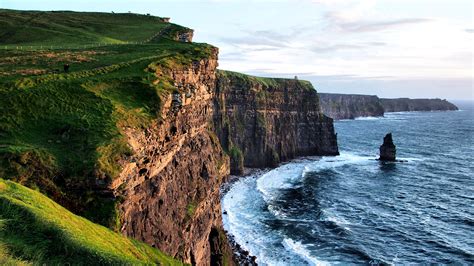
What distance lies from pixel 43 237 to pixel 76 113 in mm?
13404

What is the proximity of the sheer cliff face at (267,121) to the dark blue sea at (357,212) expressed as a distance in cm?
896

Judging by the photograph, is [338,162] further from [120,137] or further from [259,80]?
[120,137]

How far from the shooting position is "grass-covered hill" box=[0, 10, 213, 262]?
21.2m

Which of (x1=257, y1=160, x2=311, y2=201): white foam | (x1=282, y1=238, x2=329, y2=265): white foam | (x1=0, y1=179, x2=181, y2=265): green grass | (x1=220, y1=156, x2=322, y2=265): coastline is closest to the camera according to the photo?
(x1=0, y1=179, x2=181, y2=265): green grass

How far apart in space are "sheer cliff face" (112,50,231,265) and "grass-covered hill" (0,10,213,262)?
3.76 feet

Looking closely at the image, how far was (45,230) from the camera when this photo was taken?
1449cm

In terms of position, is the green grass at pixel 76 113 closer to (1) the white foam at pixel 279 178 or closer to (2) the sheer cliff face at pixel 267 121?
(1) the white foam at pixel 279 178

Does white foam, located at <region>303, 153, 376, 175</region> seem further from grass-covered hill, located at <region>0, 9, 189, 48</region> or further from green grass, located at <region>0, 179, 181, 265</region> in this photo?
green grass, located at <region>0, 179, 181, 265</region>

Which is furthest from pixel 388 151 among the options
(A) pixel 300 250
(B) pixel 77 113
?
(B) pixel 77 113

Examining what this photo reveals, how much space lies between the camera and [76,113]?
85.3 ft

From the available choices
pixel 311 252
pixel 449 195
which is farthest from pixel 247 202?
pixel 449 195

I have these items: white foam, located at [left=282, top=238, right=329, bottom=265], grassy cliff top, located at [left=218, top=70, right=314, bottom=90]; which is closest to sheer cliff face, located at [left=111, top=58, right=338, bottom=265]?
white foam, located at [left=282, top=238, right=329, bottom=265]

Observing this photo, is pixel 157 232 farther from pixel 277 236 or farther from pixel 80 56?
pixel 277 236

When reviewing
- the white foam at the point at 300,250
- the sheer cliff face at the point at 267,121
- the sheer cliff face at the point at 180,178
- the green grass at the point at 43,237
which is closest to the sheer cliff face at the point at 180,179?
the sheer cliff face at the point at 180,178
